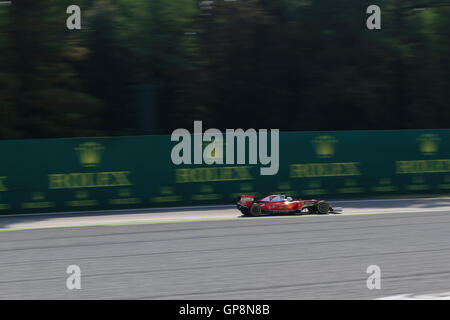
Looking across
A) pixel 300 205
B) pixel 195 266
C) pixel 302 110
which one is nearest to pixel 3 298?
pixel 195 266

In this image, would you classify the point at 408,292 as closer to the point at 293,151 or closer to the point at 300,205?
the point at 300,205

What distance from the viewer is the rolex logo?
19.4 metres

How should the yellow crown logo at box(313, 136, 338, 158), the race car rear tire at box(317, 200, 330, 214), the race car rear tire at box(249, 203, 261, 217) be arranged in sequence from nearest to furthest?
the race car rear tire at box(249, 203, 261, 217)
the race car rear tire at box(317, 200, 330, 214)
the yellow crown logo at box(313, 136, 338, 158)

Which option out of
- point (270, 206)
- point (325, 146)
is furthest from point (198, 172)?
point (325, 146)

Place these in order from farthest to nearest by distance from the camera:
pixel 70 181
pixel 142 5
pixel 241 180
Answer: pixel 142 5
pixel 241 180
pixel 70 181

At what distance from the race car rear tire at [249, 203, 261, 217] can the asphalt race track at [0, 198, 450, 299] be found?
0.27 meters

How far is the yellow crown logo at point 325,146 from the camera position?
855 inches

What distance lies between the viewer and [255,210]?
684 inches

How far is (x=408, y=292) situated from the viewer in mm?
9297

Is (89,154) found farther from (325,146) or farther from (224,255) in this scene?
(224,255)

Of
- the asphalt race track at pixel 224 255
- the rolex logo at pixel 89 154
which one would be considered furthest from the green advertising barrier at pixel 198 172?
the asphalt race track at pixel 224 255

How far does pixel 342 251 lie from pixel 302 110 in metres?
23.3

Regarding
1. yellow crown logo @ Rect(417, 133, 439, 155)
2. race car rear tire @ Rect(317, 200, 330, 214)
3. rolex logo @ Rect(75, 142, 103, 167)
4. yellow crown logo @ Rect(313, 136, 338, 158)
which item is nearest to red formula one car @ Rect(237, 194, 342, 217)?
race car rear tire @ Rect(317, 200, 330, 214)

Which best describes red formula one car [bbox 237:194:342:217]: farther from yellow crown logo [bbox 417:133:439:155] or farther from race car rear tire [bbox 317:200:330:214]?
yellow crown logo [bbox 417:133:439:155]
